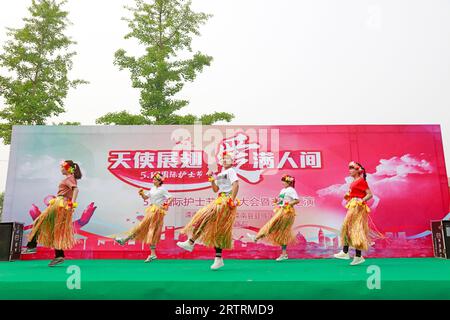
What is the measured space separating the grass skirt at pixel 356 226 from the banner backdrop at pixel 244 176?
1385 mm

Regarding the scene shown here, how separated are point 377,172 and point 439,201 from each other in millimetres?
1200

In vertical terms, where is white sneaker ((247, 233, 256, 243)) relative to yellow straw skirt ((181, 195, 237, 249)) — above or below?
below

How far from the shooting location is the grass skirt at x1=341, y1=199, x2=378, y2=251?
15.0ft

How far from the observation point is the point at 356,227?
15.3 ft

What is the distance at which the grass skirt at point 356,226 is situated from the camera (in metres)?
4.57

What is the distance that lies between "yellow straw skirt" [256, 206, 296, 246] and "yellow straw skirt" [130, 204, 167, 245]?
169 cm

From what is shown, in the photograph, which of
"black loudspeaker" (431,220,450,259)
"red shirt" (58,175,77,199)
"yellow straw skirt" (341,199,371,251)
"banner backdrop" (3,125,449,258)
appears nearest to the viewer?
"yellow straw skirt" (341,199,371,251)

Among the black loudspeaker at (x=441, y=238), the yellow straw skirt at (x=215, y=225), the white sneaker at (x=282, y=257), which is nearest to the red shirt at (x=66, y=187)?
the yellow straw skirt at (x=215, y=225)

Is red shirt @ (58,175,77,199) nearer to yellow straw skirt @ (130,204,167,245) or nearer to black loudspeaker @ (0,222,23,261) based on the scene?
yellow straw skirt @ (130,204,167,245)

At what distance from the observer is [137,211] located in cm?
628

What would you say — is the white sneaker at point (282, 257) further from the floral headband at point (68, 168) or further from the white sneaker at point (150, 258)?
the floral headband at point (68, 168)

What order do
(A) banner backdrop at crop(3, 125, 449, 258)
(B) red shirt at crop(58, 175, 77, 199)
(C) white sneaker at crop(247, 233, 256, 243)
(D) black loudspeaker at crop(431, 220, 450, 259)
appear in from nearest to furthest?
(B) red shirt at crop(58, 175, 77, 199) < (D) black loudspeaker at crop(431, 220, 450, 259) < (C) white sneaker at crop(247, 233, 256, 243) < (A) banner backdrop at crop(3, 125, 449, 258)

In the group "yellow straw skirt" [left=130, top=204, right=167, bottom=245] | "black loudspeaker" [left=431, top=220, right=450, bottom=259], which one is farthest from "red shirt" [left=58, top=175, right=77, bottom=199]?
"black loudspeaker" [left=431, top=220, right=450, bottom=259]
